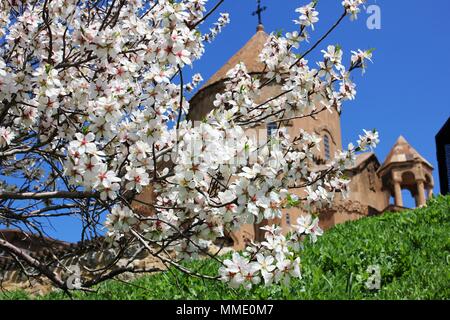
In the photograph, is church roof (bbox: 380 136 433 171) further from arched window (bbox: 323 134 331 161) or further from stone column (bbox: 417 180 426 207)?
arched window (bbox: 323 134 331 161)

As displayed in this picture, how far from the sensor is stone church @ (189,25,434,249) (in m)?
23.5

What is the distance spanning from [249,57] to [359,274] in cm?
2045

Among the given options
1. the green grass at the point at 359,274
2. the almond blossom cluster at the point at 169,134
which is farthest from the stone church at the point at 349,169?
the almond blossom cluster at the point at 169,134

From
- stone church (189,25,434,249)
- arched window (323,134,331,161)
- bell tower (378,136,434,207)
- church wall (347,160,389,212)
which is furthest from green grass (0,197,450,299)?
bell tower (378,136,434,207)

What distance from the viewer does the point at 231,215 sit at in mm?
4105

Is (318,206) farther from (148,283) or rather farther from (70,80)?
(148,283)

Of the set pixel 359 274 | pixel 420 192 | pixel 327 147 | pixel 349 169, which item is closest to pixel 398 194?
pixel 420 192

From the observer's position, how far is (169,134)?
4.48 m

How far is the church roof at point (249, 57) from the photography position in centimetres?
2459

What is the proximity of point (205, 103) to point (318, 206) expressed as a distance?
20.2 meters

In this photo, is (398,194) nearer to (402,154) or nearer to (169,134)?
(402,154)

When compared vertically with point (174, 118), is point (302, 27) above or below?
above
